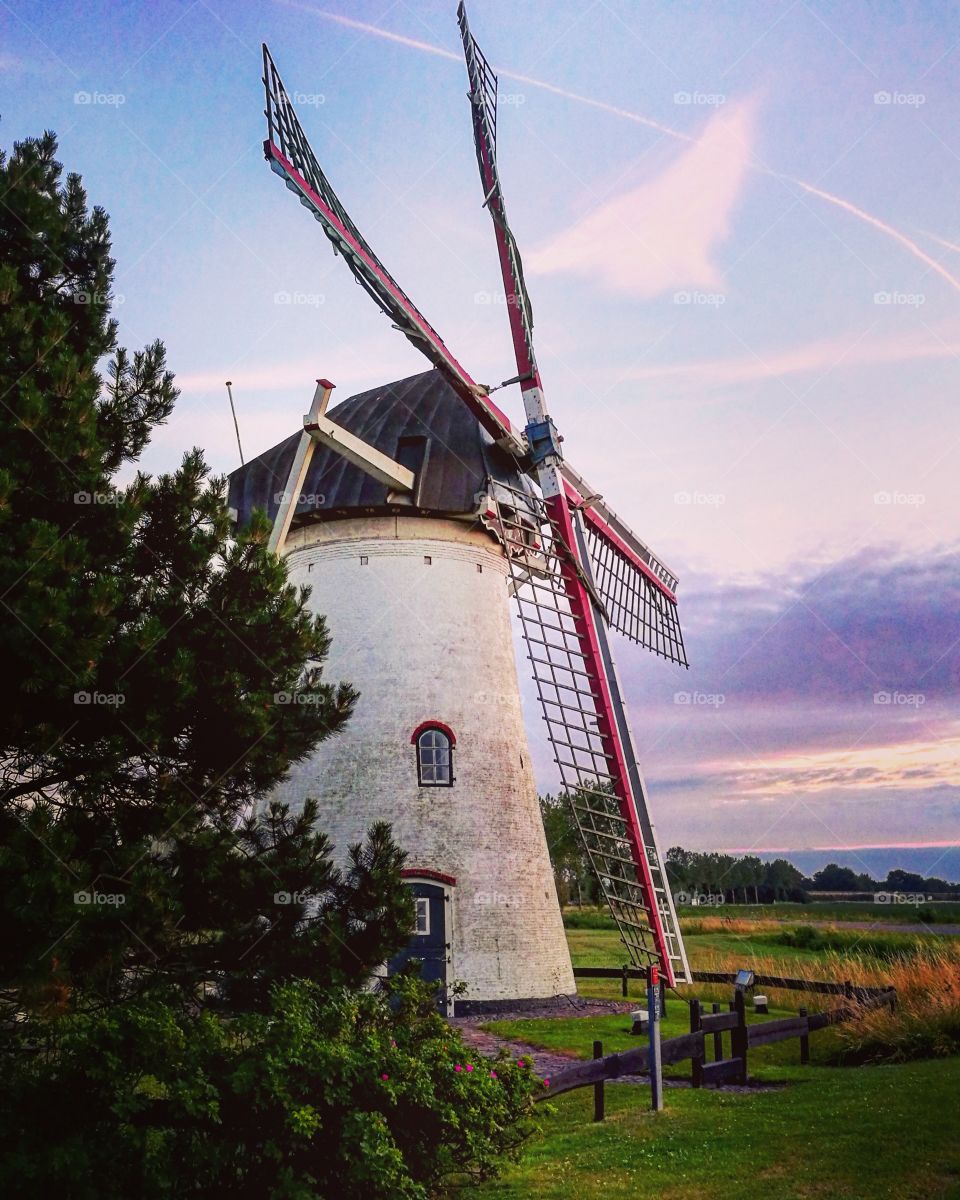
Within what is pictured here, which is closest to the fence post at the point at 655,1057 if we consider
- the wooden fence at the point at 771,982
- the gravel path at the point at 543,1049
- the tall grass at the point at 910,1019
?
the gravel path at the point at 543,1049

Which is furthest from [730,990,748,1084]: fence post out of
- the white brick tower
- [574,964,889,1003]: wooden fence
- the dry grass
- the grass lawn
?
the dry grass

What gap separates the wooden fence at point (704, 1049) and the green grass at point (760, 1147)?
34cm

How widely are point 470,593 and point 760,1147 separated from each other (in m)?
11.7

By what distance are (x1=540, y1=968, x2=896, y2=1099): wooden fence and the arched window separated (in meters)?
6.29

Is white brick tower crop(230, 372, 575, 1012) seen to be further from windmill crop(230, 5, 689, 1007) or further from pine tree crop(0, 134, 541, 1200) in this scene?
pine tree crop(0, 134, 541, 1200)

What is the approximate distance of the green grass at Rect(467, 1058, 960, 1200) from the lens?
725 centimetres

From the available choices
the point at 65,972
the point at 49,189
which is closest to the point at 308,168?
the point at 49,189

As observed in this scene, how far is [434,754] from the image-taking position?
1745 cm

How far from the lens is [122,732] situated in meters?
7.96

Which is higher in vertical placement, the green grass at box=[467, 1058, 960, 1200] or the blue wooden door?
the blue wooden door

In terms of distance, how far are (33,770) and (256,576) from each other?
255 centimetres

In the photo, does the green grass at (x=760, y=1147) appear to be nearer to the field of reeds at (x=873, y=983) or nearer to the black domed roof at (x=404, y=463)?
the field of reeds at (x=873, y=983)

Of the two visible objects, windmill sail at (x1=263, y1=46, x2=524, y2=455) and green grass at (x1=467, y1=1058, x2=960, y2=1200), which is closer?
green grass at (x1=467, y1=1058, x2=960, y2=1200)

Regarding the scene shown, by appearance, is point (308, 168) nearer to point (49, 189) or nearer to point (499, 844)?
point (49, 189)
